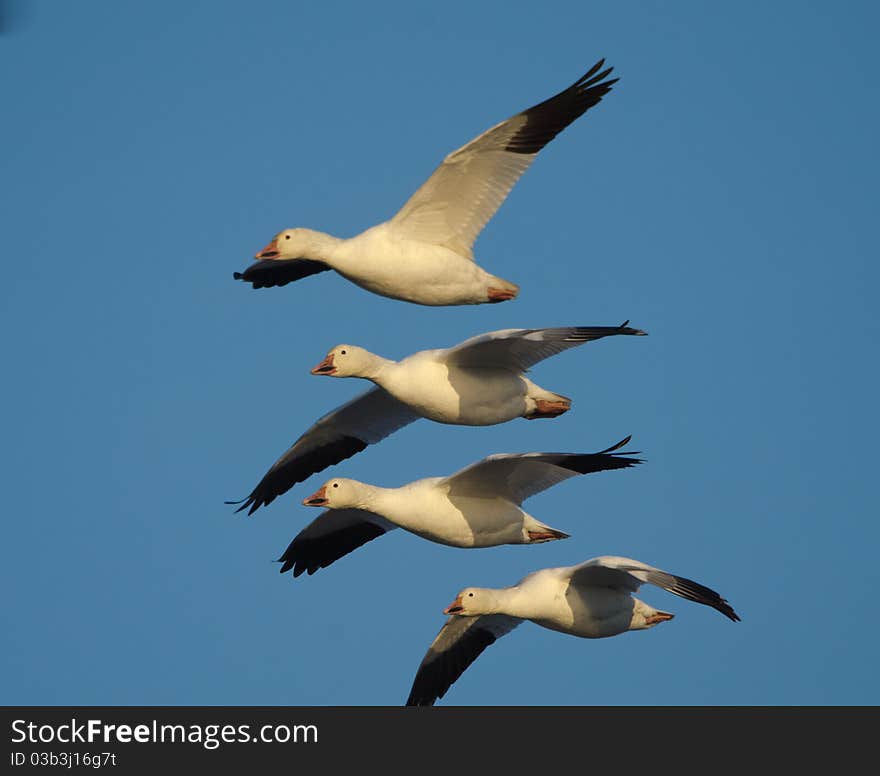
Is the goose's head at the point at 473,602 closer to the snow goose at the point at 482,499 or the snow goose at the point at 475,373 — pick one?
the snow goose at the point at 482,499

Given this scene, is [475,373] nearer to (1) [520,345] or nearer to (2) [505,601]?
(1) [520,345]

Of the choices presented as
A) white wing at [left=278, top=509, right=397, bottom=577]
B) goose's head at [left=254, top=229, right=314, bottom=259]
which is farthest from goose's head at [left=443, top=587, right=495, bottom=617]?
goose's head at [left=254, top=229, right=314, bottom=259]

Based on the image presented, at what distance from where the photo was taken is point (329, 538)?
761 inches

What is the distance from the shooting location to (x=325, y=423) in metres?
19.0

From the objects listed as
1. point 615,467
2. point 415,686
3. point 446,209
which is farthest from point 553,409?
point 415,686

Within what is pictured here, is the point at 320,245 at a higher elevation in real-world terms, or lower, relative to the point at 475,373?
higher

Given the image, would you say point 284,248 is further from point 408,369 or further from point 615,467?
point 615,467

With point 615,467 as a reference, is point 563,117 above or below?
above

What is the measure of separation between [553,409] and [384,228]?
2.07 metres

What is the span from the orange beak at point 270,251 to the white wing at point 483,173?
103 centimetres

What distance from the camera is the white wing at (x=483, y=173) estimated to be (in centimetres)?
1633

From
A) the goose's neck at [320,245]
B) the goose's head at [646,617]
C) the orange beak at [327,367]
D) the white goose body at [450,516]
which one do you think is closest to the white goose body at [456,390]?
the orange beak at [327,367]

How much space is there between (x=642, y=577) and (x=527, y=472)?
4.38 feet

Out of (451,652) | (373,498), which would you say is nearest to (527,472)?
(373,498)
